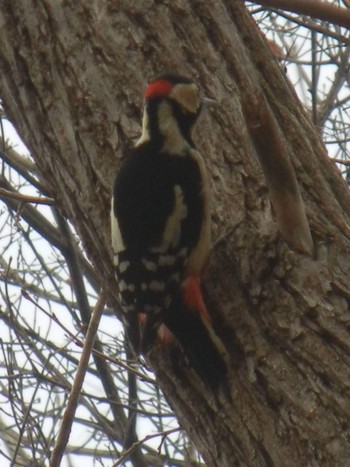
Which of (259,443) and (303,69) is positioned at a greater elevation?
(303,69)

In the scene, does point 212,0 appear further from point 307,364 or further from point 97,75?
point 307,364

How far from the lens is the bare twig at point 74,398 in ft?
9.77

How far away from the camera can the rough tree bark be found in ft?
7.89

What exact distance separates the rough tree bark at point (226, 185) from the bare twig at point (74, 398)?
0.40m

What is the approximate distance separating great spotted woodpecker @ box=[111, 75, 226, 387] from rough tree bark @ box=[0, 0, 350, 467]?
0.06m

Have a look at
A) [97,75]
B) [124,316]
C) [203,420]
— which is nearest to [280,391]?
[203,420]

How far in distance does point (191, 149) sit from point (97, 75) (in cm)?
38

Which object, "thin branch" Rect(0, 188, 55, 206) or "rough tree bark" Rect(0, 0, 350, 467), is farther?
"thin branch" Rect(0, 188, 55, 206)

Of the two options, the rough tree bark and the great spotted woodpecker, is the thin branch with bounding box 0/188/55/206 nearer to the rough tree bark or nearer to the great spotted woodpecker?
the rough tree bark

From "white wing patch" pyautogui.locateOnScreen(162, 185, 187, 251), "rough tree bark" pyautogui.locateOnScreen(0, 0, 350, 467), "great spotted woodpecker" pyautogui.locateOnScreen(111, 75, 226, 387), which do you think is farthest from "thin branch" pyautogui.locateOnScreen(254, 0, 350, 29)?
"white wing patch" pyautogui.locateOnScreen(162, 185, 187, 251)

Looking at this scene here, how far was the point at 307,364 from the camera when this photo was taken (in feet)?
7.91

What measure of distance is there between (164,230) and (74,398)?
730 mm

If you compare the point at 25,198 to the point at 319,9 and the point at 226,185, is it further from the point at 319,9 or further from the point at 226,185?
the point at 319,9

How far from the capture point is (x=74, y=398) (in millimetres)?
3143
